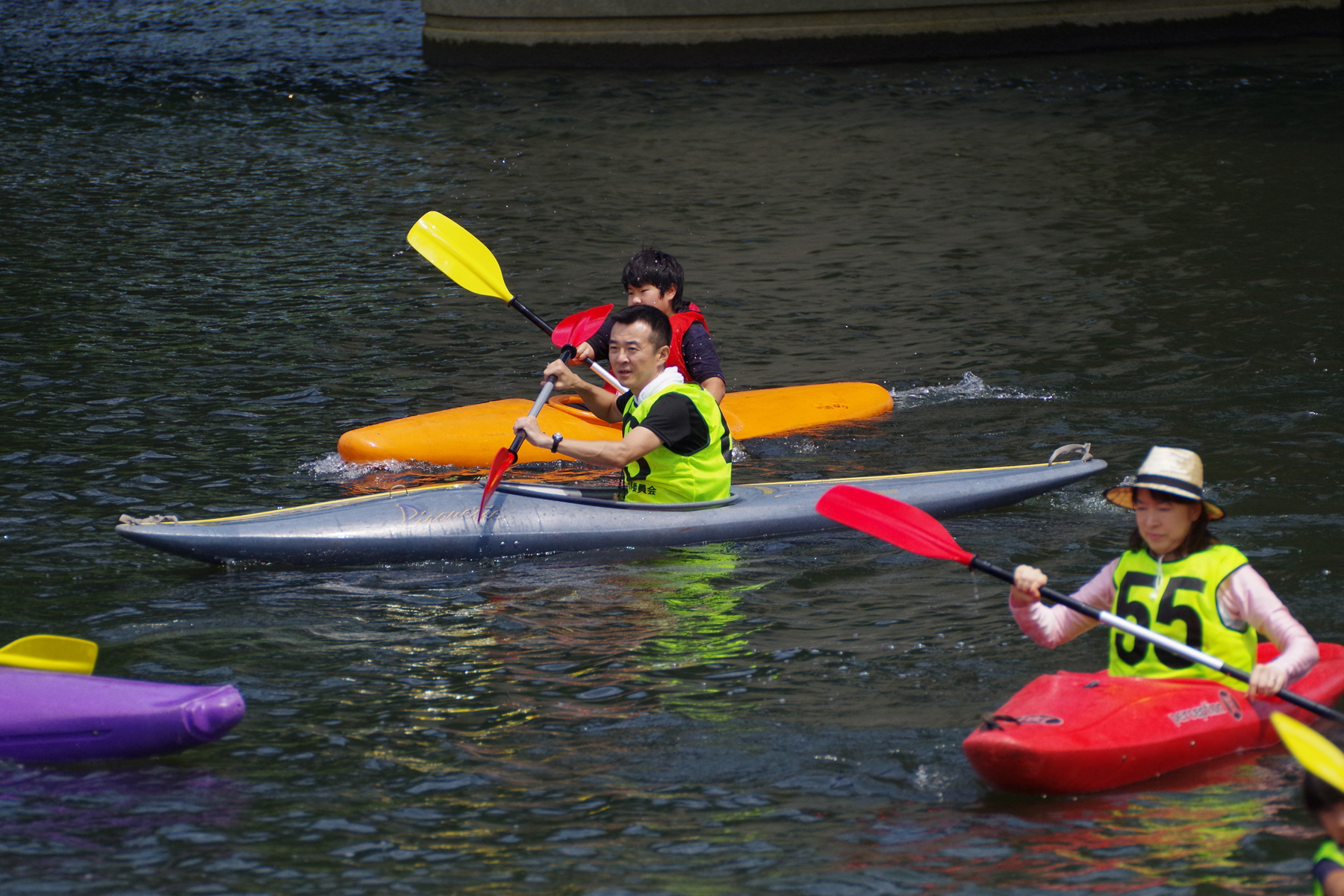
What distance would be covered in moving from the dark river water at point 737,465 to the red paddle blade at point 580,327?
651 mm

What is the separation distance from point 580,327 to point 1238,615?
412 centimetres

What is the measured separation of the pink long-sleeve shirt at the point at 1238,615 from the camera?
3.65m

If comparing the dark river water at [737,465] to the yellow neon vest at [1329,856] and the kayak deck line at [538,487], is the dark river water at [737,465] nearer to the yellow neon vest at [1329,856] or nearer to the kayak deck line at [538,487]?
the kayak deck line at [538,487]

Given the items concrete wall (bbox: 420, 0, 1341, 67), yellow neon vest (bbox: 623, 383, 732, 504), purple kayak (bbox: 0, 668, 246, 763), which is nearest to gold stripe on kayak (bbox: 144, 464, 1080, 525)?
yellow neon vest (bbox: 623, 383, 732, 504)

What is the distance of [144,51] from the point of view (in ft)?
75.9

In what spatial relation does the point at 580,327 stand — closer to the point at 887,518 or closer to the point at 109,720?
the point at 887,518

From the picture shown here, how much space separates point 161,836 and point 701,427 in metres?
2.83

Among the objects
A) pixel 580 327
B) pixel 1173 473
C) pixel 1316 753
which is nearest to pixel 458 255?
pixel 580 327

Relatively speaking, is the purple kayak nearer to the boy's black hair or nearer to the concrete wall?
the boy's black hair

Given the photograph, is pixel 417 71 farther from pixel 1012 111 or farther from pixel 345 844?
pixel 345 844

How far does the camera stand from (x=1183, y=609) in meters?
3.89

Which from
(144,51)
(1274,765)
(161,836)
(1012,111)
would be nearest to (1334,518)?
(1274,765)

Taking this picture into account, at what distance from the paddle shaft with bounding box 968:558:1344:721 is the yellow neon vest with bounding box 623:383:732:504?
2.23 meters

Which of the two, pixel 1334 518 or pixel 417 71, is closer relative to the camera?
pixel 1334 518
